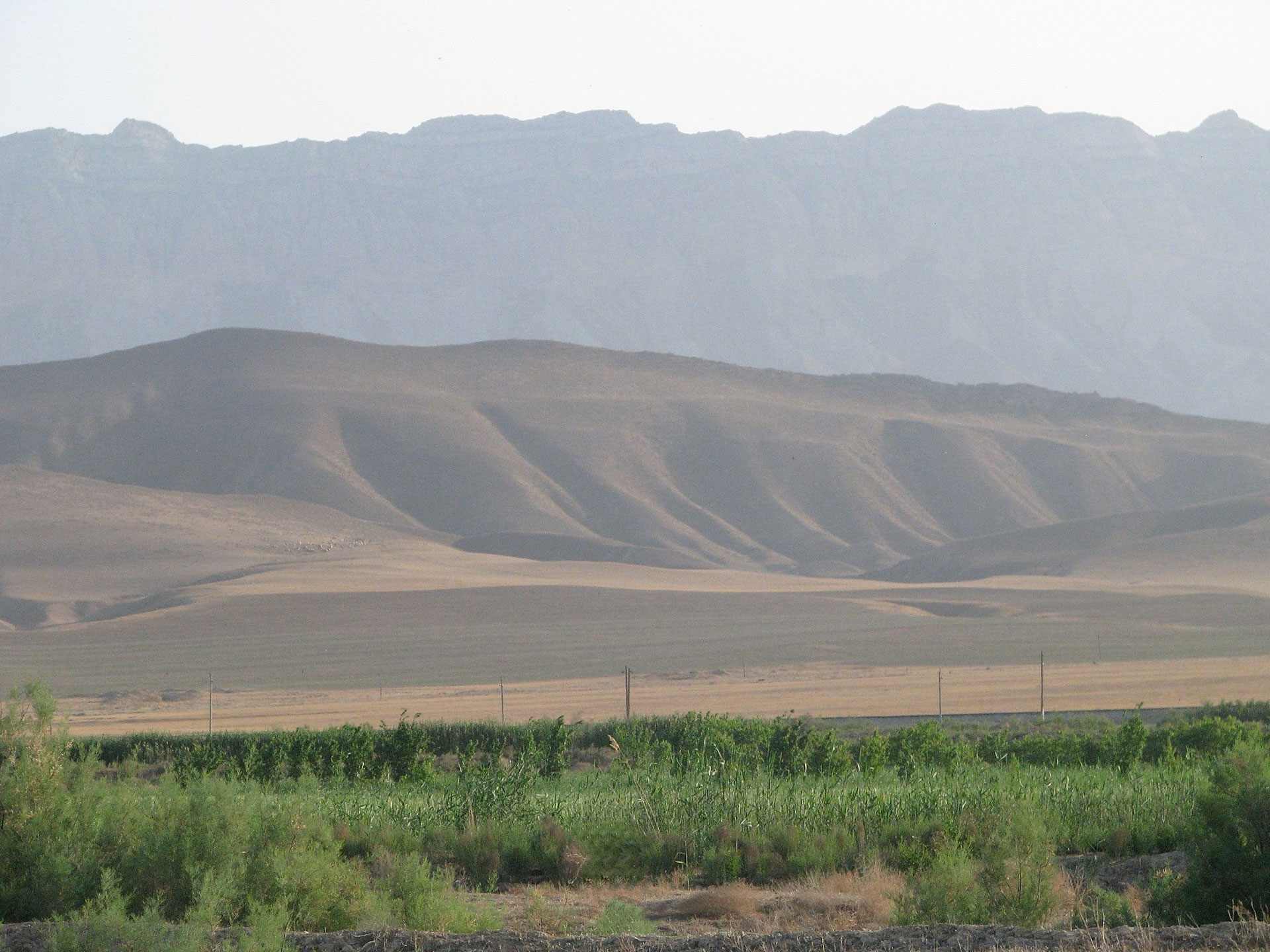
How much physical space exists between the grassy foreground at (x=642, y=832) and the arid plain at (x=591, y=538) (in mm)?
24067

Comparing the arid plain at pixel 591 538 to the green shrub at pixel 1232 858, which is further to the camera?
the arid plain at pixel 591 538

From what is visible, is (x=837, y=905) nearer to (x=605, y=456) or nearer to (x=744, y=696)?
(x=744, y=696)

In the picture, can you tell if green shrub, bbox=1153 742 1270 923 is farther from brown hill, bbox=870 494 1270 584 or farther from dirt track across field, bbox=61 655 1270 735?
brown hill, bbox=870 494 1270 584

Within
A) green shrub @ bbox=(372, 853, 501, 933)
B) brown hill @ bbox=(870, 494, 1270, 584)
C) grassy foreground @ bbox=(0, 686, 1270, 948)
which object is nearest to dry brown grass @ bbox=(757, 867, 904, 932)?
grassy foreground @ bbox=(0, 686, 1270, 948)

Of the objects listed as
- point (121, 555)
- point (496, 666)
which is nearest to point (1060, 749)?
point (496, 666)

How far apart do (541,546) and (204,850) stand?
110776 millimetres

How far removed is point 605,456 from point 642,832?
414ft

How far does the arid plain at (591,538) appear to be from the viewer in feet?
207

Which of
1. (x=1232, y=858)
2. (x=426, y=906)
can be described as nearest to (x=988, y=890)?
(x=1232, y=858)

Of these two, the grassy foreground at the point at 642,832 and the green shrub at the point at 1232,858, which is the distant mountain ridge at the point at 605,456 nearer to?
the grassy foreground at the point at 642,832

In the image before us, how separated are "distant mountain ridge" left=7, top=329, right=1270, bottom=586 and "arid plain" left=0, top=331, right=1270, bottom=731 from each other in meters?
0.39

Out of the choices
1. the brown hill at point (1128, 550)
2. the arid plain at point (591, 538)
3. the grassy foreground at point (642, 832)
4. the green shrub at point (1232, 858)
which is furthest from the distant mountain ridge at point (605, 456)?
the green shrub at point (1232, 858)

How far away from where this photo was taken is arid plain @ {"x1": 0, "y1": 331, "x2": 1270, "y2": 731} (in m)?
63.1

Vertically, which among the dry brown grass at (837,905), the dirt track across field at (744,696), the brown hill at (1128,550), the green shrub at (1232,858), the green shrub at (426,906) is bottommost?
the dirt track across field at (744,696)
